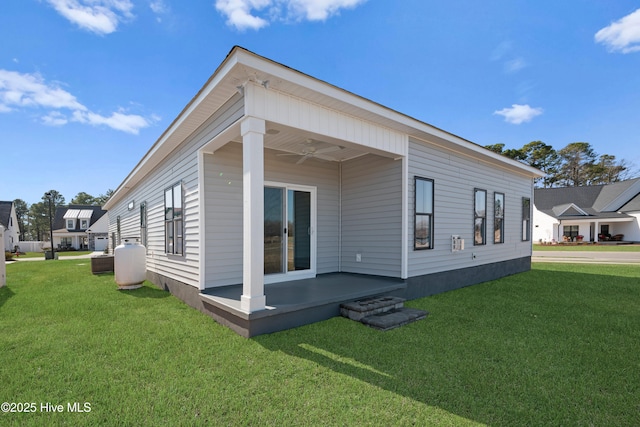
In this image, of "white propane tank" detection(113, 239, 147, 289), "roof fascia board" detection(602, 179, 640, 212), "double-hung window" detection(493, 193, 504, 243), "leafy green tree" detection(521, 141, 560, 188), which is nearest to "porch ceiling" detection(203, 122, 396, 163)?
"white propane tank" detection(113, 239, 147, 289)

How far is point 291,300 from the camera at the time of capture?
12.2ft

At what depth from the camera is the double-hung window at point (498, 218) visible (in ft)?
23.8

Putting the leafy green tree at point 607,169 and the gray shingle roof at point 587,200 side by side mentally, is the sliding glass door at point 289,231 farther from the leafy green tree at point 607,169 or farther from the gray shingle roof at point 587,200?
the leafy green tree at point 607,169

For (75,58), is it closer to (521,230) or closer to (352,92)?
(352,92)

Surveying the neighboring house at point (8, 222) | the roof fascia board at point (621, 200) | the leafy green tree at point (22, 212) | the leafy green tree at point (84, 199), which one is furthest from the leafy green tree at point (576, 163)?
the leafy green tree at point (22, 212)

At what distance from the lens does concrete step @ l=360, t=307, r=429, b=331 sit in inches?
136

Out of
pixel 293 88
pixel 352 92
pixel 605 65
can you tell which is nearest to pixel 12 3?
pixel 293 88

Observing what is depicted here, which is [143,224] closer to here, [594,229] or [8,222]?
[8,222]

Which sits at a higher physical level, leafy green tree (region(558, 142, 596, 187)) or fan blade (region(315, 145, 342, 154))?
leafy green tree (region(558, 142, 596, 187))

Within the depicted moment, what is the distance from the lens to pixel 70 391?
2.13 metres

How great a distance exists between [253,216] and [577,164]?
43025 mm

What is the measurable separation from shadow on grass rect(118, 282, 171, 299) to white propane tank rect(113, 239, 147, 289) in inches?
6.4

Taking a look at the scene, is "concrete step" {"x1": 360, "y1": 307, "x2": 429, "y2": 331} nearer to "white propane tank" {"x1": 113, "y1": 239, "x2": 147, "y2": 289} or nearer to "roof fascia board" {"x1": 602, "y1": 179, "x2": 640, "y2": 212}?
"white propane tank" {"x1": 113, "y1": 239, "x2": 147, "y2": 289}

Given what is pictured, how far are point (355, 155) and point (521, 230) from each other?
6.20 m
